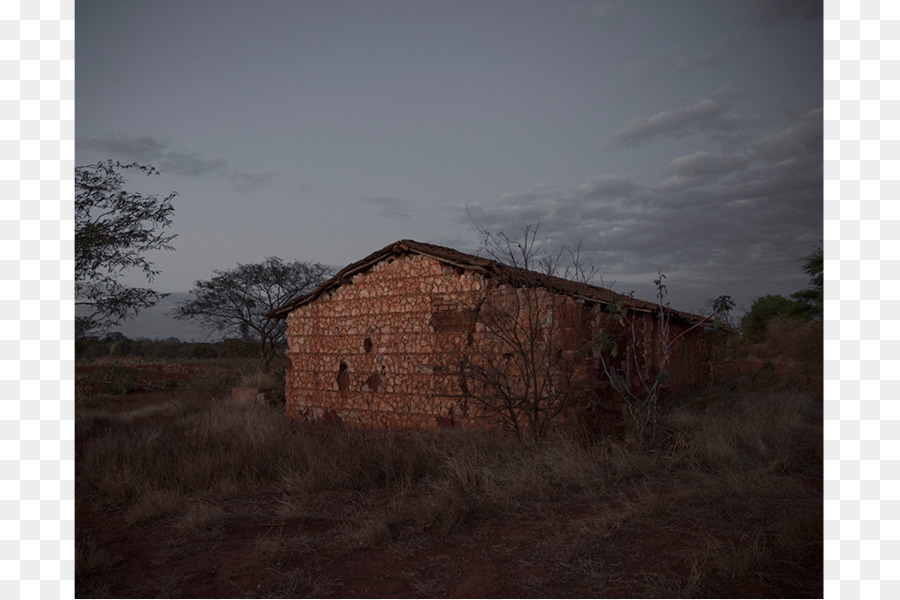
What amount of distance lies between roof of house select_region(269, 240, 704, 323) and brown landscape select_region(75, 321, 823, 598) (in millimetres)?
1760

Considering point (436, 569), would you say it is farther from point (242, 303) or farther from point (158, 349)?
point (158, 349)

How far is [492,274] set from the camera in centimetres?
777

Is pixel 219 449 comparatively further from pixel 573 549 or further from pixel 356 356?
pixel 573 549

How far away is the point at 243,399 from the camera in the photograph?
1321 cm

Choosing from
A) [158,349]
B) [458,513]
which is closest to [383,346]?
[458,513]

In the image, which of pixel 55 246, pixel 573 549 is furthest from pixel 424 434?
A: pixel 55 246

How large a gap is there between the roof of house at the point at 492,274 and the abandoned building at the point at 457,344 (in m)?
0.02

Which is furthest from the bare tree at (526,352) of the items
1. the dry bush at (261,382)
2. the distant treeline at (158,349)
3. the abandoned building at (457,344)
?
the distant treeline at (158,349)

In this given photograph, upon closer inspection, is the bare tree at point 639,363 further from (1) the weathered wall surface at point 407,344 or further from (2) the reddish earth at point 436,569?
(2) the reddish earth at point 436,569

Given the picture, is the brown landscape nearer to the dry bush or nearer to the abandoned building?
the abandoned building

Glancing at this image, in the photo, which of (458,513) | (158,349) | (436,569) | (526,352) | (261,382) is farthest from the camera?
(158,349)

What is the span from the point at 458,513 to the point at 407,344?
4.38m

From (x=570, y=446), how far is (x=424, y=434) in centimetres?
259

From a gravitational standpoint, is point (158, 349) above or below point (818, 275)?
below
